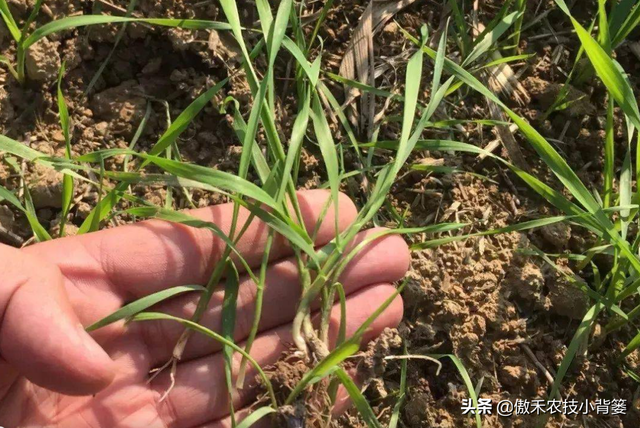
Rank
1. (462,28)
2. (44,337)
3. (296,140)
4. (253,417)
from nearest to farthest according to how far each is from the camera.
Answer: (44,337) → (253,417) → (296,140) → (462,28)

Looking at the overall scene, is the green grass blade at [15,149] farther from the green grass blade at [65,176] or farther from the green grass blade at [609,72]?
the green grass blade at [609,72]

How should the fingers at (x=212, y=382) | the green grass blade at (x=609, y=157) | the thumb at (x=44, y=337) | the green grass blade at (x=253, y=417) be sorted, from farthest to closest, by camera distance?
the green grass blade at (x=609, y=157) → the fingers at (x=212, y=382) → the green grass blade at (x=253, y=417) → the thumb at (x=44, y=337)

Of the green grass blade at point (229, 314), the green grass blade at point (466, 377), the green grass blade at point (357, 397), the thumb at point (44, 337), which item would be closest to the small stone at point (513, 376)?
the green grass blade at point (466, 377)

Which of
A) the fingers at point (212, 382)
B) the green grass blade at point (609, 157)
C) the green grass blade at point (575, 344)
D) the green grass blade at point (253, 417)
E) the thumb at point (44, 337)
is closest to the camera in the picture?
the thumb at point (44, 337)

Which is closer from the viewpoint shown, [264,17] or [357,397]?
[357,397]

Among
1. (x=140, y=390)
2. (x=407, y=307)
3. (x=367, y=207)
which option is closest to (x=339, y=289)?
(x=367, y=207)

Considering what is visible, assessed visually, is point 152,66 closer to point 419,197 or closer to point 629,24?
point 419,197

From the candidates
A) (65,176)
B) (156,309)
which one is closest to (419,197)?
(156,309)

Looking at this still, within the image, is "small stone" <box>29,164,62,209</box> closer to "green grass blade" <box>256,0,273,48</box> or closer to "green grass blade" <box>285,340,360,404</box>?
"green grass blade" <box>256,0,273,48</box>
